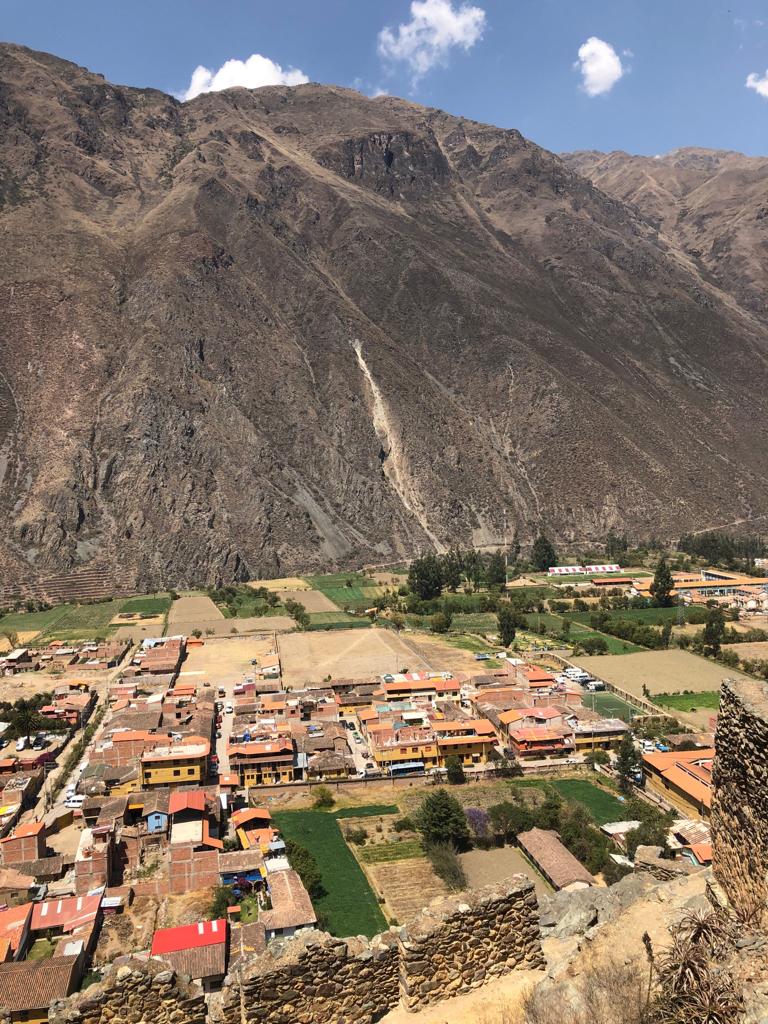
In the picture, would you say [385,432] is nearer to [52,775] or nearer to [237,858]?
[52,775]

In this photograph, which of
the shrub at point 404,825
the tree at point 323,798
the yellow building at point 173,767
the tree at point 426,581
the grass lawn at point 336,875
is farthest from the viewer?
the tree at point 426,581

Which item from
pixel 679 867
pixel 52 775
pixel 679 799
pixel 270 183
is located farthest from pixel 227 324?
pixel 679 867

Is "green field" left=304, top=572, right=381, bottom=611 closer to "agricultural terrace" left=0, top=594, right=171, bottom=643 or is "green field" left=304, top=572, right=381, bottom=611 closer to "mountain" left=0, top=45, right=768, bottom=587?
"mountain" left=0, top=45, right=768, bottom=587

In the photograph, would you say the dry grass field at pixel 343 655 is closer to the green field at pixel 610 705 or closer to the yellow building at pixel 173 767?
the green field at pixel 610 705

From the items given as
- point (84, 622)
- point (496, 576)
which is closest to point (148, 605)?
point (84, 622)

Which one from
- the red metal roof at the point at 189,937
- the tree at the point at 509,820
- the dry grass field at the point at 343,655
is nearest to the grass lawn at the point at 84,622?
the dry grass field at the point at 343,655

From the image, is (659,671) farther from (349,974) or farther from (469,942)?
(349,974)
